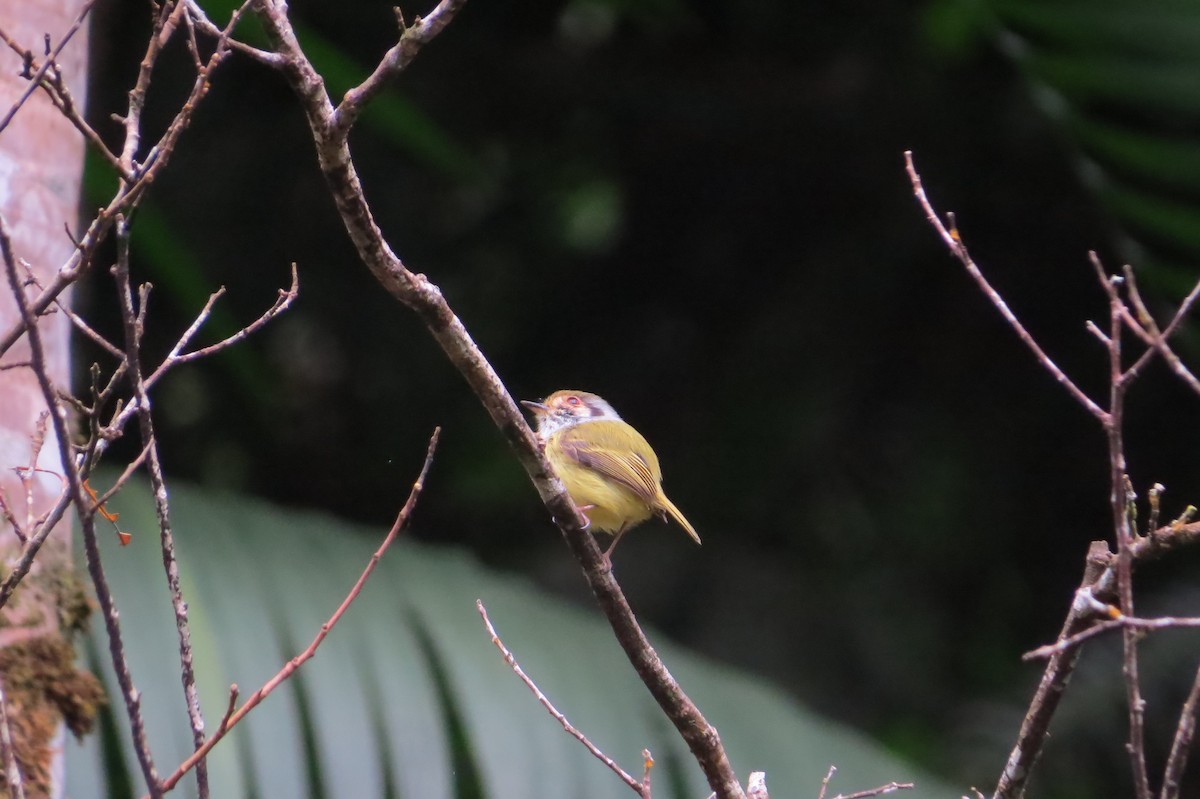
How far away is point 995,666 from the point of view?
24.8 ft

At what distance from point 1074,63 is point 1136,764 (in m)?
4.40

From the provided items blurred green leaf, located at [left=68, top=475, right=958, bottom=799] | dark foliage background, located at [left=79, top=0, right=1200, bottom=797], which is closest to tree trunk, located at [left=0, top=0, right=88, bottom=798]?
blurred green leaf, located at [left=68, top=475, right=958, bottom=799]

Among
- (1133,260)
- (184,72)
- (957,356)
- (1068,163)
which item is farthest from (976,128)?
(184,72)

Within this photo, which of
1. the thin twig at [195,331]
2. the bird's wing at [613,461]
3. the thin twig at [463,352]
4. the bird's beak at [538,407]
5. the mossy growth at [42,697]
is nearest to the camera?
the thin twig at [463,352]

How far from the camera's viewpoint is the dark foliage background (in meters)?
7.88

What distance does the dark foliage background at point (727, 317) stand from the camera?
7.88 metres

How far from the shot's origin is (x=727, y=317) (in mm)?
8359

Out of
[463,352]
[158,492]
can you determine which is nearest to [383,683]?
[463,352]

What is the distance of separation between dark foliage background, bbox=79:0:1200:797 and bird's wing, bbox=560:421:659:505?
2.77m

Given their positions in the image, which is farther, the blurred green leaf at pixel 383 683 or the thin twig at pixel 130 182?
the blurred green leaf at pixel 383 683

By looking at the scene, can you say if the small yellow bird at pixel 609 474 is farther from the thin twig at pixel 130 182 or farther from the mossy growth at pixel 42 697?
the thin twig at pixel 130 182

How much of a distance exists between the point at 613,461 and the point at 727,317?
367 cm

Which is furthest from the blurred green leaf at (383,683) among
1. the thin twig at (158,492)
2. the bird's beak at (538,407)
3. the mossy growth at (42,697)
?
the thin twig at (158,492)

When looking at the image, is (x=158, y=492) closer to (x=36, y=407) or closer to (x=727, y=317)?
(x=36, y=407)
